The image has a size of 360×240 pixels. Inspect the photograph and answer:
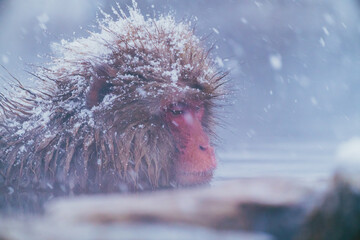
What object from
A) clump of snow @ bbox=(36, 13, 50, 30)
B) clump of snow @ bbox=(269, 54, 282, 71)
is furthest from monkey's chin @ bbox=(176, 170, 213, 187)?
clump of snow @ bbox=(36, 13, 50, 30)

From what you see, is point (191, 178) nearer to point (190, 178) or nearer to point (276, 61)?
point (190, 178)

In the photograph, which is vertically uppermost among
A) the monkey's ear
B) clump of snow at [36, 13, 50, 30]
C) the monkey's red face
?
clump of snow at [36, 13, 50, 30]

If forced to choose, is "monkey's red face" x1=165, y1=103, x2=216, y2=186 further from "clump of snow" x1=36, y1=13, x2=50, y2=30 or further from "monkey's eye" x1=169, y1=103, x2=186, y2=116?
"clump of snow" x1=36, y1=13, x2=50, y2=30

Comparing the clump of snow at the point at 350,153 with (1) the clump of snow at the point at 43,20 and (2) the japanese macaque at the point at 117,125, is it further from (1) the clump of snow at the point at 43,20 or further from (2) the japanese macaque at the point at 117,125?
(1) the clump of snow at the point at 43,20

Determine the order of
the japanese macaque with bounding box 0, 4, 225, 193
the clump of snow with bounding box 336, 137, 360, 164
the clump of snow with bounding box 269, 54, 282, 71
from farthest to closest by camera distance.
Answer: the clump of snow with bounding box 269, 54, 282, 71
the japanese macaque with bounding box 0, 4, 225, 193
the clump of snow with bounding box 336, 137, 360, 164

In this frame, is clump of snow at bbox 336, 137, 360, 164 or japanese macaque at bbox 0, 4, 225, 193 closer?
clump of snow at bbox 336, 137, 360, 164

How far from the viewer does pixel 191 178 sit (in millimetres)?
1124

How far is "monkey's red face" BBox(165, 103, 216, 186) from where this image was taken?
1.14 meters

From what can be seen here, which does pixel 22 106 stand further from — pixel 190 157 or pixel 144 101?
pixel 190 157

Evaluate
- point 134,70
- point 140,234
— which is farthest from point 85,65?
point 140,234

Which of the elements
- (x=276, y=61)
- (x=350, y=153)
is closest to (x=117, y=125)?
(x=350, y=153)

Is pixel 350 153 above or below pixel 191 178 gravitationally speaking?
below

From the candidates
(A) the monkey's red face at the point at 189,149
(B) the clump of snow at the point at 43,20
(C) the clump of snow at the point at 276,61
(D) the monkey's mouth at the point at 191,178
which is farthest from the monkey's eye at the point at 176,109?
(B) the clump of snow at the point at 43,20

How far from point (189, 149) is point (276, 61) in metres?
0.94
